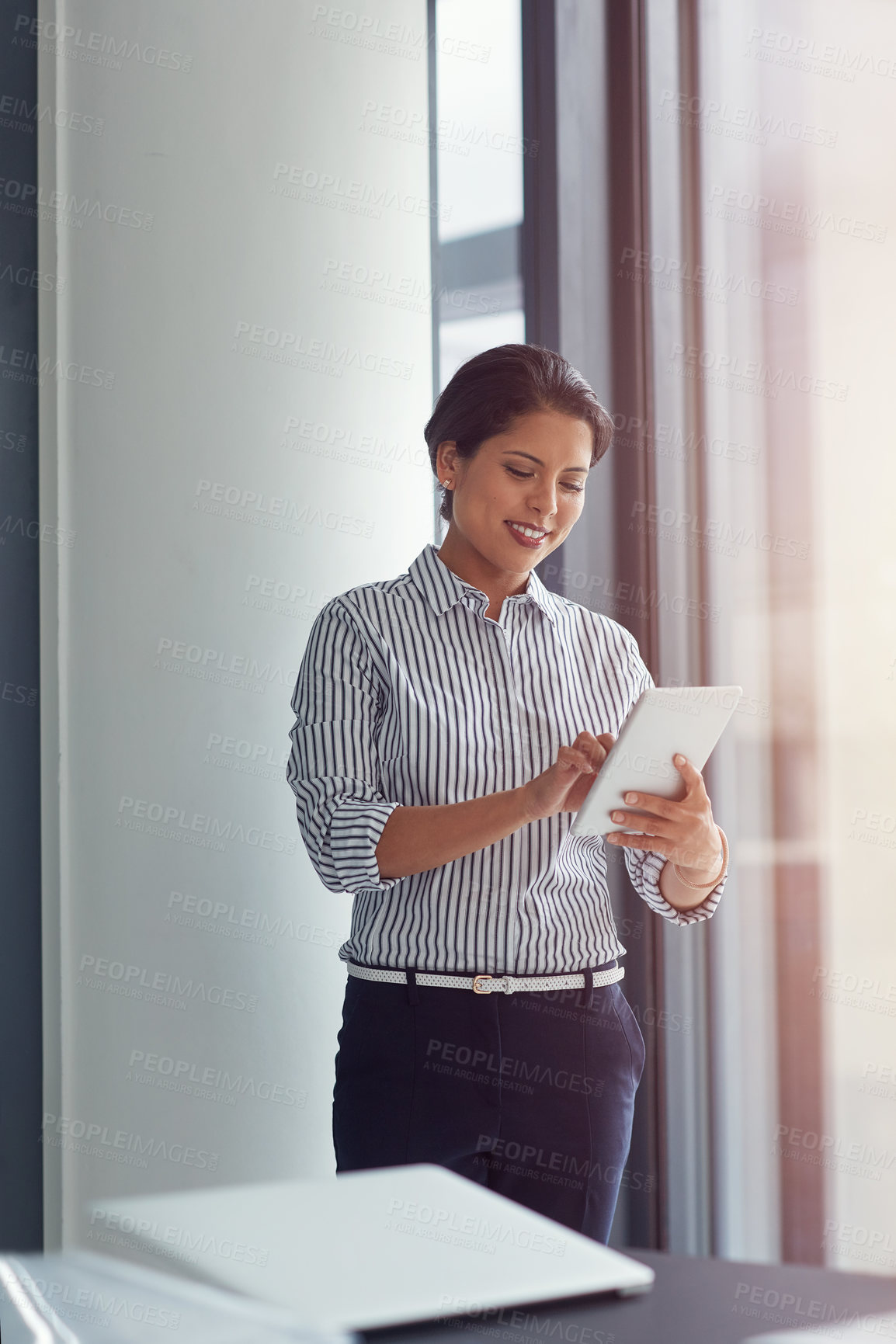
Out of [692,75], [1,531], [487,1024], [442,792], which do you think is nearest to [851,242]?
[692,75]

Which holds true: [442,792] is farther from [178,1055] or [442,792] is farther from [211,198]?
[211,198]

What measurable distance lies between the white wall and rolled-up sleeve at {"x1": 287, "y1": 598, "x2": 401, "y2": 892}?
0.66m

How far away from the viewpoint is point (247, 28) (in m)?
2.34

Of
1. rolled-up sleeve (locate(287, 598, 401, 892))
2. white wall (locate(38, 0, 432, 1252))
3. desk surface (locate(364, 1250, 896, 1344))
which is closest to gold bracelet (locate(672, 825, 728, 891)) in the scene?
rolled-up sleeve (locate(287, 598, 401, 892))

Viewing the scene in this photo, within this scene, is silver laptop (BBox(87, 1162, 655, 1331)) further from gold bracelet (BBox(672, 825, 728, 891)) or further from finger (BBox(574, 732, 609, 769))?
gold bracelet (BBox(672, 825, 728, 891))

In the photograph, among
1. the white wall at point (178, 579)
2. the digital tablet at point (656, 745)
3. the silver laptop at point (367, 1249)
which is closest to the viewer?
the silver laptop at point (367, 1249)

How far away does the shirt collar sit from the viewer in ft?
5.72

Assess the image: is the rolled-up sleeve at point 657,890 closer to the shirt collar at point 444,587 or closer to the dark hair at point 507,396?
the shirt collar at point 444,587

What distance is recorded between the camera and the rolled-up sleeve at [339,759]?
1578mm

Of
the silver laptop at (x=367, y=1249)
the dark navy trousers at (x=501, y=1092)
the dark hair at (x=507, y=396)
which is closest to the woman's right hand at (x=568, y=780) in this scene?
the dark navy trousers at (x=501, y=1092)

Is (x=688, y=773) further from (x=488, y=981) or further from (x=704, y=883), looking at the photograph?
(x=488, y=981)

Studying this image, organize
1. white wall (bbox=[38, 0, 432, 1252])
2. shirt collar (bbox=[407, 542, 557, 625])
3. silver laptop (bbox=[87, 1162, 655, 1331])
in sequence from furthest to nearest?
white wall (bbox=[38, 0, 432, 1252])
shirt collar (bbox=[407, 542, 557, 625])
silver laptop (bbox=[87, 1162, 655, 1331])

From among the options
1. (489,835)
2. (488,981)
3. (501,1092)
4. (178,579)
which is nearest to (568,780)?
(489,835)

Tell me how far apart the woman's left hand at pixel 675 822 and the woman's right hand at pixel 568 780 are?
6 centimetres
